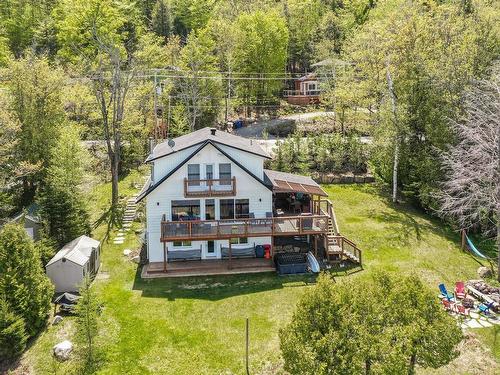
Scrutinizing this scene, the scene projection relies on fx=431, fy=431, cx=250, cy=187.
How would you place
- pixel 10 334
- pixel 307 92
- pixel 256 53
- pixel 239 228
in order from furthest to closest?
pixel 307 92 → pixel 256 53 → pixel 239 228 → pixel 10 334

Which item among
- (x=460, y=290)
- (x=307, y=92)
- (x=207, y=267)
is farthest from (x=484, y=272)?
(x=307, y=92)

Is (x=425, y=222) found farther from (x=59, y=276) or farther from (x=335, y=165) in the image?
(x=59, y=276)

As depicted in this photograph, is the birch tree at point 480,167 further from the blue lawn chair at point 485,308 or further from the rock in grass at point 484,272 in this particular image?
the blue lawn chair at point 485,308

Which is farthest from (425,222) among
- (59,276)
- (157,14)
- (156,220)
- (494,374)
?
(157,14)

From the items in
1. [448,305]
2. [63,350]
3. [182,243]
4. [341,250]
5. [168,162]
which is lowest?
[63,350]

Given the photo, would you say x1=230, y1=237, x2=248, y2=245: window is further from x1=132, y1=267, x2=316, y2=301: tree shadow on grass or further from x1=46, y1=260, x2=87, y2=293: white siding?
x1=46, y1=260, x2=87, y2=293: white siding

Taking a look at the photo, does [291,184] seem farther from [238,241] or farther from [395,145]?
[395,145]
